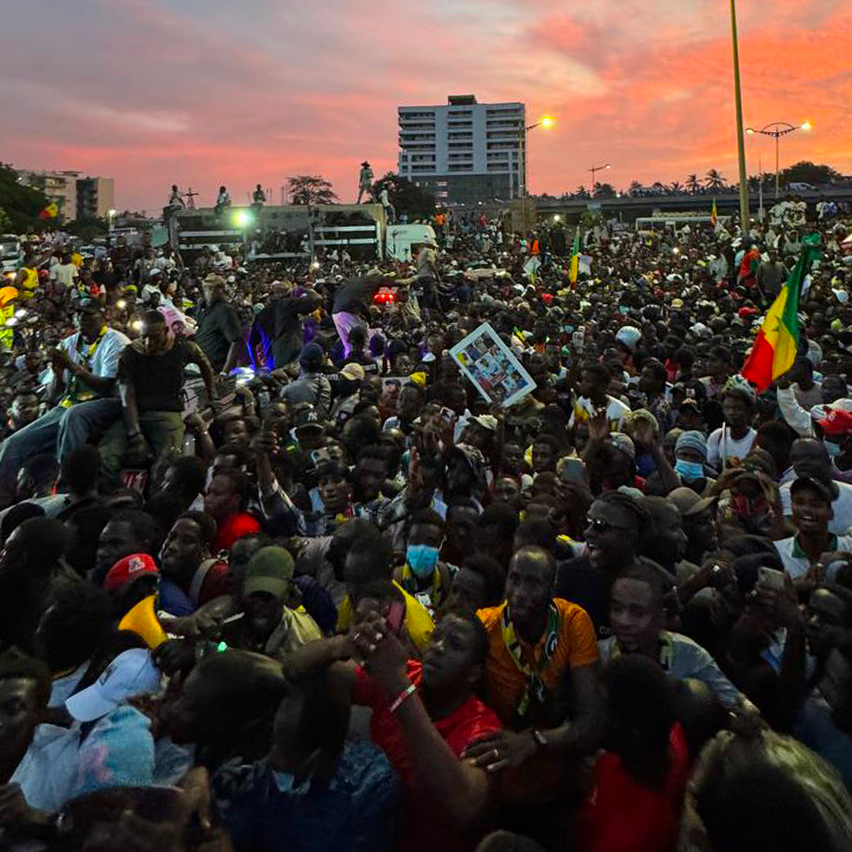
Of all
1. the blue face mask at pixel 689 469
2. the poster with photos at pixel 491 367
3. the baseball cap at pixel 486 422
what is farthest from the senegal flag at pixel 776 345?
the baseball cap at pixel 486 422

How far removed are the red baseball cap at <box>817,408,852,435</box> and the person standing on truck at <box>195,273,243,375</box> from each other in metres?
5.42

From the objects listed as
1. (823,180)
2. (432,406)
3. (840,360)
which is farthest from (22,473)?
(823,180)

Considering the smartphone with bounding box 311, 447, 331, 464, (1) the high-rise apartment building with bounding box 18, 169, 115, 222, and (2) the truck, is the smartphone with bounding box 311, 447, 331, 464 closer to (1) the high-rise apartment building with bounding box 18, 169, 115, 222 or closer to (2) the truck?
(2) the truck

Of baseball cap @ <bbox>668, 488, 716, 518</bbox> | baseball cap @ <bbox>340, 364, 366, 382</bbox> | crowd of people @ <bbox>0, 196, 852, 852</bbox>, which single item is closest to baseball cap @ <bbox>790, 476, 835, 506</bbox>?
crowd of people @ <bbox>0, 196, 852, 852</bbox>

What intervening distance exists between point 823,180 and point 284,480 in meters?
138

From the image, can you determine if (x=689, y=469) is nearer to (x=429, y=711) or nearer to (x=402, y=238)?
(x=429, y=711)

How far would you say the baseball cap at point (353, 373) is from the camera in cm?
839

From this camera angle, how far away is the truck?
4491 centimetres

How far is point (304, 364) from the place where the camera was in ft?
25.1

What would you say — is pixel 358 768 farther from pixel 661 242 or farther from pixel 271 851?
pixel 661 242

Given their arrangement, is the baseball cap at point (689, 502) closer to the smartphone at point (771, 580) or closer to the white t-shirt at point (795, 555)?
the white t-shirt at point (795, 555)

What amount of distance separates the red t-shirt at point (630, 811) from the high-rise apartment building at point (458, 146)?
612 feet

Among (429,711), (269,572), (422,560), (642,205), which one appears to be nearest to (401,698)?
(429,711)

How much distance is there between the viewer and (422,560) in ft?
12.2
